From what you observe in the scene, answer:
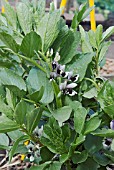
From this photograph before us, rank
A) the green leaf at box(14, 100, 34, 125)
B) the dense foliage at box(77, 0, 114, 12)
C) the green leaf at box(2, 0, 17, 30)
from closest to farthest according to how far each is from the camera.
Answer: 1. the green leaf at box(14, 100, 34, 125)
2. the green leaf at box(2, 0, 17, 30)
3. the dense foliage at box(77, 0, 114, 12)

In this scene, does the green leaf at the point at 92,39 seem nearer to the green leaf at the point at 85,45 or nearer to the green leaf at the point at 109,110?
the green leaf at the point at 85,45

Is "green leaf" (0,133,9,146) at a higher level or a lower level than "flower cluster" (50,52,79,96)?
lower

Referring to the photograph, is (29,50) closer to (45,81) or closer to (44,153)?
(45,81)

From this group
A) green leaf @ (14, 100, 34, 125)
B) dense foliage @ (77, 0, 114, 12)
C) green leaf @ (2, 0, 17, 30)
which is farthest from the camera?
dense foliage @ (77, 0, 114, 12)

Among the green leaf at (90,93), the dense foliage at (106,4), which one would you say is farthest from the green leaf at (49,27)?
the dense foliage at (106,4)

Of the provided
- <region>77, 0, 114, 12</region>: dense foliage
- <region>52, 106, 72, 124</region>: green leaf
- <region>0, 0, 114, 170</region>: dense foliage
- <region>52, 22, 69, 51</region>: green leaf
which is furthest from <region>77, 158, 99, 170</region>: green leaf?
<region>77, 0, 114, 12</region>: dense foliage

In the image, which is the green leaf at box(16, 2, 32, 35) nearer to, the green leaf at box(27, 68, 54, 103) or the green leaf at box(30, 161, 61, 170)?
the green leaf at box(27, 68, 54, 103)

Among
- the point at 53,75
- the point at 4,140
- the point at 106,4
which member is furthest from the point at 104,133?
the point at 106,4
